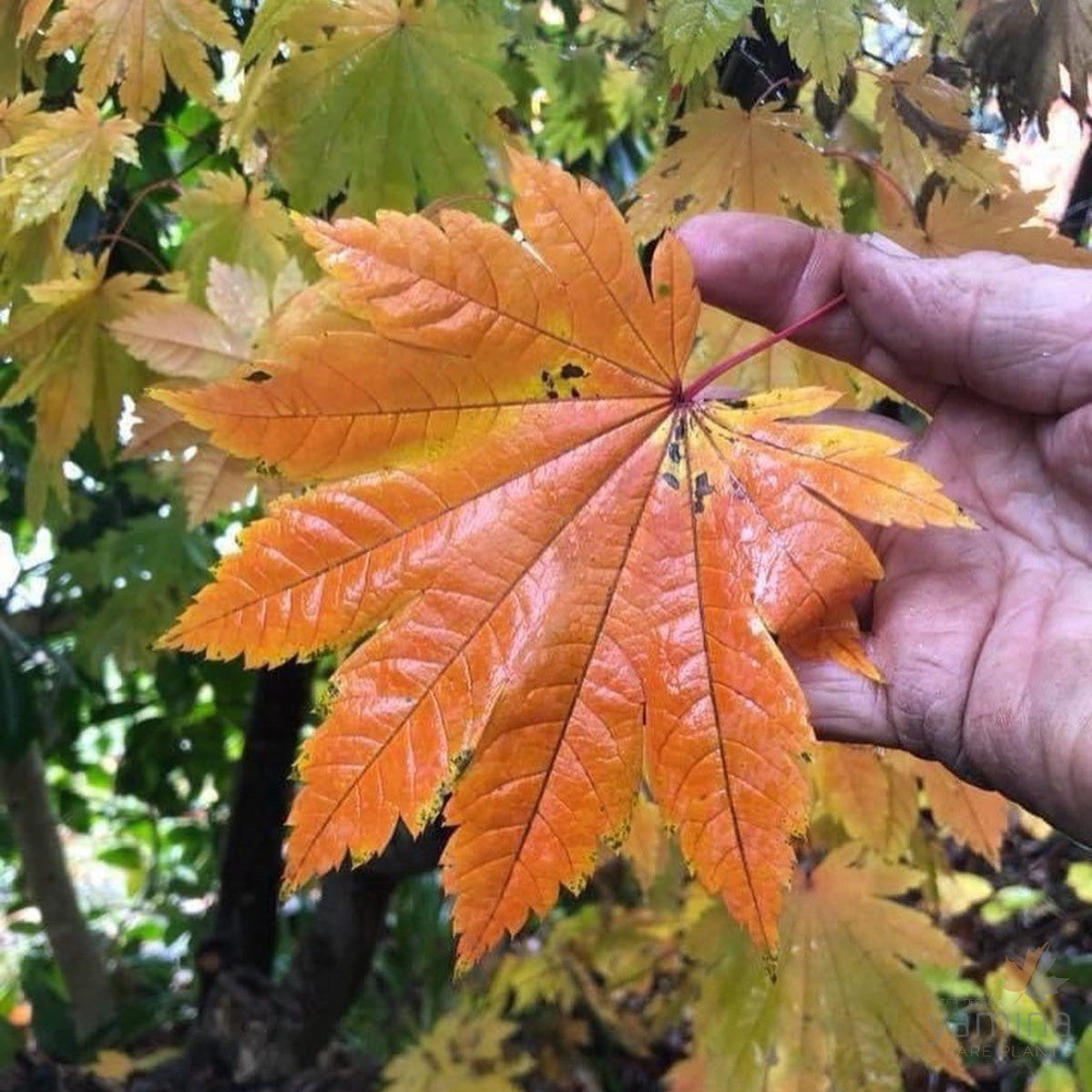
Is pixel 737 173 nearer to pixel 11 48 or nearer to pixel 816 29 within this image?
pixel 816 29

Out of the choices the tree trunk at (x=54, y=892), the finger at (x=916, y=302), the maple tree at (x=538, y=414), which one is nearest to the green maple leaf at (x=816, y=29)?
the maple tree at (x=538, y=414)

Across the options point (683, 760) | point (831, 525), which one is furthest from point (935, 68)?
point (683, 760)

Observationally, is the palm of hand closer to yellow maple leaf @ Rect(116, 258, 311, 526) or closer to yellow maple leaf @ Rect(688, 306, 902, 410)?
yellow maple leaf @ Rect(688, 306, 902, 410)

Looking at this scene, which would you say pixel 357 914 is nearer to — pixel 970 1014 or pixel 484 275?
pixel 970 1014

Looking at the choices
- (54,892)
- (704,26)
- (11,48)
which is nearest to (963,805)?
(704,26)

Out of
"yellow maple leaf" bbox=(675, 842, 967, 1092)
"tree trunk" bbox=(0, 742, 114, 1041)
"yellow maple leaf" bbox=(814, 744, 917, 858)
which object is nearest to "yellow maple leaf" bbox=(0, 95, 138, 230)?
"yellow maple leaf" bbox=(814, 744, 917, 858)
